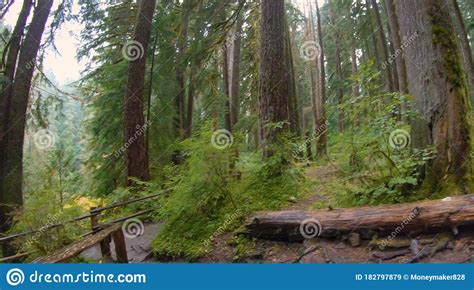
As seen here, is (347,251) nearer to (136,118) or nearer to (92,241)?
(92,241)

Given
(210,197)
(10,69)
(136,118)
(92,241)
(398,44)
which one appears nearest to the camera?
(92,241)

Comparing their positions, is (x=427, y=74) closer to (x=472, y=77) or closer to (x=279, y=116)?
(x=279, y=116)

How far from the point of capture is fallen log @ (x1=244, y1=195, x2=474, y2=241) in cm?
453

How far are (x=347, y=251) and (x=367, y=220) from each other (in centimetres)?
50

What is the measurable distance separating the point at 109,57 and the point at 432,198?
14.6 m

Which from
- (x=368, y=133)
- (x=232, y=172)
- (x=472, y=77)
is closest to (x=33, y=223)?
(x=232, y=172)

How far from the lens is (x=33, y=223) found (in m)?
6.23

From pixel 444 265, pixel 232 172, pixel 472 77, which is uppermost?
pixel 472 77

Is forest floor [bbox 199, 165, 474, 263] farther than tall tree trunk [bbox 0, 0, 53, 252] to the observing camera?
No

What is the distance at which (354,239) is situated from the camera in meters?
5.03

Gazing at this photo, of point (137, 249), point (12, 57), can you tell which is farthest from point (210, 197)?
point (12, 57)

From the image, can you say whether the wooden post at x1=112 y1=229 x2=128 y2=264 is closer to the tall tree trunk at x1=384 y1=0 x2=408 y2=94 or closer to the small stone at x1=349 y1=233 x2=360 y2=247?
the small stone at x1=349 y1=233 x2=360 y2=247

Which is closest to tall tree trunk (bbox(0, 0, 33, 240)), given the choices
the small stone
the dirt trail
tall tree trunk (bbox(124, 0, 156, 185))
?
tall tree trunk (bbox(124, 0, 156, 185))

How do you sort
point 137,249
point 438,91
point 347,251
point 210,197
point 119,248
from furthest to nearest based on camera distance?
point 137,249, point 210,197, point 119,248, point 438,91, point 347,251
